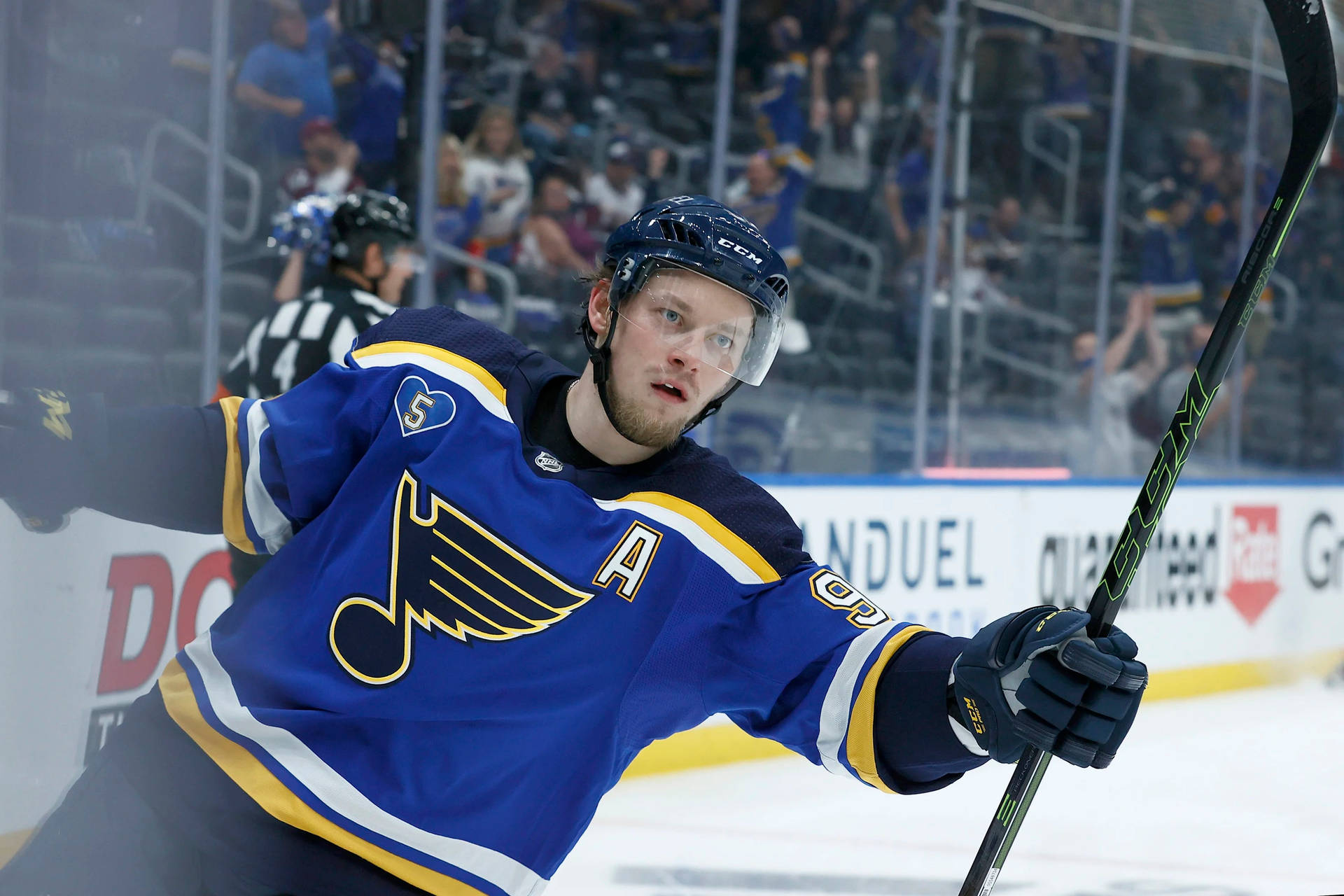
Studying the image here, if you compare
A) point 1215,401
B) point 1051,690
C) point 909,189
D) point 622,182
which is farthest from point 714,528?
point 1215,401

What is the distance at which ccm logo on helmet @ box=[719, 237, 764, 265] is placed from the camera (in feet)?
4.44

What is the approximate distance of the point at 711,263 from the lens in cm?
135

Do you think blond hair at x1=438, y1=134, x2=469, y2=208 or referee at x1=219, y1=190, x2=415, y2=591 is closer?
referee at x1=219, y1=190, x2=415, y2=591

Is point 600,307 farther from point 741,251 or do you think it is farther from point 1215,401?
point 1215,401

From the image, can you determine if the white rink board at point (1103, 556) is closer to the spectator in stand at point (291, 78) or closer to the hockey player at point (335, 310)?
the hockey player at point (335, 310)

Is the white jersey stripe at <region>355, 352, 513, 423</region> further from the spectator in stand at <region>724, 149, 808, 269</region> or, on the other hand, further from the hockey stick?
the spectator in stand at <region>724, 149, 808, 269</region>

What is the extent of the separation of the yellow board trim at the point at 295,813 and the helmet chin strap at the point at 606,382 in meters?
0.44

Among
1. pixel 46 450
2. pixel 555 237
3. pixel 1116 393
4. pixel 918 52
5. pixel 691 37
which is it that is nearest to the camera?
pixel 46 450

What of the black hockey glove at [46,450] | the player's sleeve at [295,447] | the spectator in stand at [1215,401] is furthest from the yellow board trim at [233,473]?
the spectator in stand at [1215,401]

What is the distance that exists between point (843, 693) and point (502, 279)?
3294 mm

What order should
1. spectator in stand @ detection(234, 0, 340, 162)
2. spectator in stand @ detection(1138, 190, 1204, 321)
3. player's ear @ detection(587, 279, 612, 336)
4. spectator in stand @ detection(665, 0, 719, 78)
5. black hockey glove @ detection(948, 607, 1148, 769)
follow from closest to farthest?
black hockey glove @ detection(948, 607, 1148, 769)
player's ear @ detection(587, 279, 612, 336)
spectator in stand @ detection(234, 0, 340, 162)
spectator in stand @ detection(665, 0, 719, 78)
spectator in stand @ detection(1138, 190, 1204, 321)

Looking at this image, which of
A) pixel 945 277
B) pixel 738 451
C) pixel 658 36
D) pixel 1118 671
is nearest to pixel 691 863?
pixel 738 451

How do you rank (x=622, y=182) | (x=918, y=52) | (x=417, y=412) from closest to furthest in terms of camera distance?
(x=417, y=412), (x=622, y=182), (x=918, y=52)

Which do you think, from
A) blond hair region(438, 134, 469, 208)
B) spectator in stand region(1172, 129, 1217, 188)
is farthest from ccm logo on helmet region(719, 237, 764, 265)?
spectator in stand region(1172, 129, 1217, 188)
